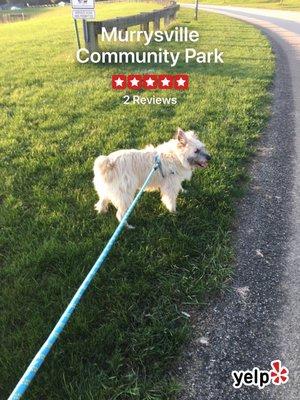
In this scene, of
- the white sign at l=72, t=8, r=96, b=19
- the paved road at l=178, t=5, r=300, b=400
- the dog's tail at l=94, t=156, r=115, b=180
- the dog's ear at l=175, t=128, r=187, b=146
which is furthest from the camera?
the white sign at l=72, t=8, r=96, b=19

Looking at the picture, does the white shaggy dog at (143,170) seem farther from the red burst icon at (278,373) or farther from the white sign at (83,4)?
the white sign at (83,4)

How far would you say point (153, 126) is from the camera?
809 centimetres

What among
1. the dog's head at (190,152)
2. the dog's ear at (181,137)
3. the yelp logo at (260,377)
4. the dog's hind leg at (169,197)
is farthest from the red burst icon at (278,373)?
the dog's ear at (181,137)

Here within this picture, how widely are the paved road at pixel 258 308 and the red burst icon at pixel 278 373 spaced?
4 cm

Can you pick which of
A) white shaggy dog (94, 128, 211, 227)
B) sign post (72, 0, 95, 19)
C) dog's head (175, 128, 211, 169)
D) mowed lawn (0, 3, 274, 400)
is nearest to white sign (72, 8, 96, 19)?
sign post (72, 0, 95, 19)

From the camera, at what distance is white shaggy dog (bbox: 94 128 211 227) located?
4.67m

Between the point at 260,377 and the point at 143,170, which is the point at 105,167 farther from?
the point at 260,377

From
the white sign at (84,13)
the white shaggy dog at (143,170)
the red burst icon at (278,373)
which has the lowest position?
the red burst icon at (278,373)

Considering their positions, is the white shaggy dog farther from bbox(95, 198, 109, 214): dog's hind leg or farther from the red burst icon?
the red burst icon

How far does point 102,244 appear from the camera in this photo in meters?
4.62

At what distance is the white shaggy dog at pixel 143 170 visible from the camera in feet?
15.3

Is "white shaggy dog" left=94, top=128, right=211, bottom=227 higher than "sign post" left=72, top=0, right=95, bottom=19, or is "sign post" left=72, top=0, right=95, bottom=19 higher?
"sign post" left=72, top=0, right=95, bottom=19

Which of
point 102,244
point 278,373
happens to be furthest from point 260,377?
point 102,244

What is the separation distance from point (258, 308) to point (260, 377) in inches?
31.6
